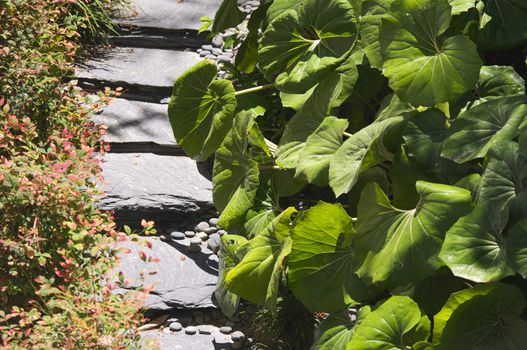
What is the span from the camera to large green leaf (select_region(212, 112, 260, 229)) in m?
3.39

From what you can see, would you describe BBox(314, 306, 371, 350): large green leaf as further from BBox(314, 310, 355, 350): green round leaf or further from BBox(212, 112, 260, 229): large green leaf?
BBox(212, 112, 260, 229): large green leaf

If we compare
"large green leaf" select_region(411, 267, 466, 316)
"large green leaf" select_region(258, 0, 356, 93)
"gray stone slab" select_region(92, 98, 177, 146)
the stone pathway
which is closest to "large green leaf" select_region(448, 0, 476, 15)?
"large green leaf" select_region(258, 0, 356, 93)

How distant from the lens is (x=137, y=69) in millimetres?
4816

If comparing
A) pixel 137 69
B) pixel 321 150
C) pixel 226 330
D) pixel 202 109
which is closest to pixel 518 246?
pixel 321 150

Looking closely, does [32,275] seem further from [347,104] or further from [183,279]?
[347,104]

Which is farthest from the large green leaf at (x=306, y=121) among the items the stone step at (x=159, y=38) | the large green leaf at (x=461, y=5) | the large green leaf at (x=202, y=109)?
the stone step at (x=159, y=38)

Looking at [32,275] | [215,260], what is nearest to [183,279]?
[215,260]

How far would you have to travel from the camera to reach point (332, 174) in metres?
2.94

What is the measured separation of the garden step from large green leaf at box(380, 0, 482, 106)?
1422 mm

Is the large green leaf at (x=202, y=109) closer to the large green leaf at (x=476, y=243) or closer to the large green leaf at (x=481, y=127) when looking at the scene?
the large green leaf at (x=481, y=127)

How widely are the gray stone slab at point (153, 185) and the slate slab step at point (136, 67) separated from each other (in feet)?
1.82

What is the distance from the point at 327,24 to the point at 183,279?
4.02ft

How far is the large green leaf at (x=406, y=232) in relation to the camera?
263 centimetres

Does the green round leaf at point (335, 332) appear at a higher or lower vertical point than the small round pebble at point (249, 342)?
higher
